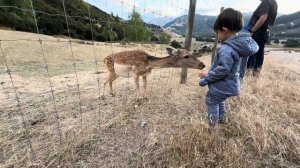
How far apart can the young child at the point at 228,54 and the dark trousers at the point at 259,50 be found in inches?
144

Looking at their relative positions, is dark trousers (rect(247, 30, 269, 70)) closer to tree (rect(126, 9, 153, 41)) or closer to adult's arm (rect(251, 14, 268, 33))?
adult's arm (rect(251, 14, 268, 33))

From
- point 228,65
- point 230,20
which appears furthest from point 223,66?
point 230,20

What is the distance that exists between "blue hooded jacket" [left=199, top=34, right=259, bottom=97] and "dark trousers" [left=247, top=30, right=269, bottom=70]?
365cm

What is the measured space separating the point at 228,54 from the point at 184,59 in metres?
2.95

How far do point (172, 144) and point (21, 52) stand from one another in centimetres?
1306

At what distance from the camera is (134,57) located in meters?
6.99

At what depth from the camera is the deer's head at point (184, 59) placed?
21.9ft

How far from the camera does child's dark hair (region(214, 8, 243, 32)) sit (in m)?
3.85

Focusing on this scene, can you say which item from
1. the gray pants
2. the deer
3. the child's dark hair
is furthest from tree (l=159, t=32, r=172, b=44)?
the child's dark hair

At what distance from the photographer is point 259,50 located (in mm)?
7613

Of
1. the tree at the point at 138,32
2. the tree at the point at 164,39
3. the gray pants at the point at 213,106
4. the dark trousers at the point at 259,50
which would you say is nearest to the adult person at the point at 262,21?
the dark trousers at the point at 259,50

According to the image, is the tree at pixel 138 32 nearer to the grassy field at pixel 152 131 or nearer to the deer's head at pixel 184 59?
the deer's head at pixel 184 59

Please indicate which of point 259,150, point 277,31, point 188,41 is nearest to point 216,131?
point 259,150

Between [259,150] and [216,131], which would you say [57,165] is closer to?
[216,131]
